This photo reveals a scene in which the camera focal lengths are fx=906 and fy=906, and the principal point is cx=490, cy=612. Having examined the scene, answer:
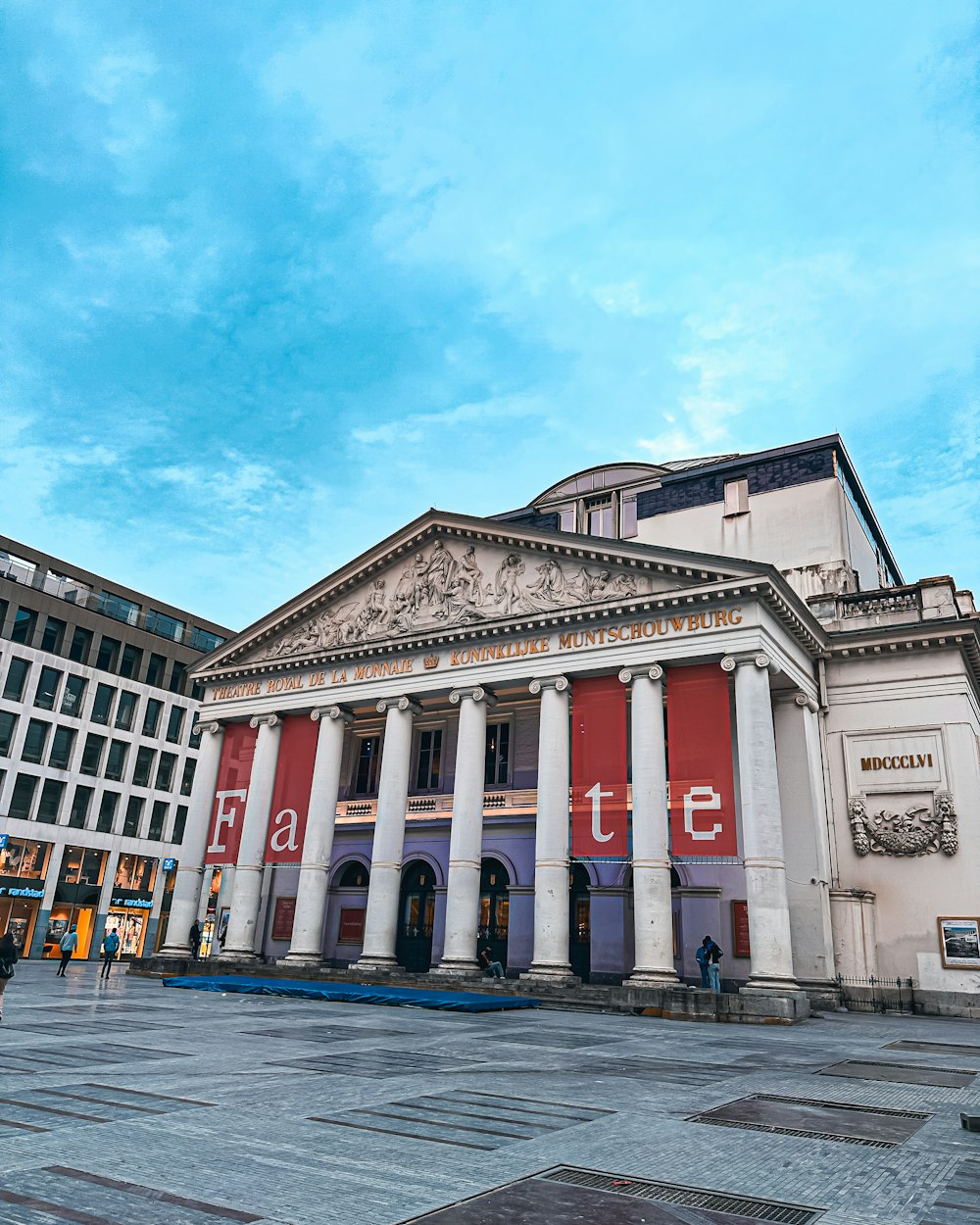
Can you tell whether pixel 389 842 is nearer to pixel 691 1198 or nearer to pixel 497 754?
pixel 497 754

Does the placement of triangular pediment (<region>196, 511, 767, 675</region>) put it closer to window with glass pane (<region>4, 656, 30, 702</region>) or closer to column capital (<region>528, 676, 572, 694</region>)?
column capital (<region>528, 676, 572, 694</region>)

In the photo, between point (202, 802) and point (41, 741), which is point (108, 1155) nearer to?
point (202, 802)

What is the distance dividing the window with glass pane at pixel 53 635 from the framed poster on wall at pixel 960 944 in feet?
151

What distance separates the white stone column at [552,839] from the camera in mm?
26906

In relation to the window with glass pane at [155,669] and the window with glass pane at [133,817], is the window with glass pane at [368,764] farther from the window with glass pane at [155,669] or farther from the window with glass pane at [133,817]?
the window with glass pane at [155,669]

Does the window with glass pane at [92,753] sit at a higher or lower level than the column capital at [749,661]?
higher

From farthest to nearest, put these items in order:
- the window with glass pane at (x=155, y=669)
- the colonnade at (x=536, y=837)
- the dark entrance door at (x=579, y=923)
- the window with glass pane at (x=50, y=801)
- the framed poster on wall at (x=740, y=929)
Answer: the window with glass pane at (x=155, y=669) → the window with glass pane at (x=50, y=801) → the dark entrance door at (x=579, y=923) → the framed poster on wall at (x=740, y=929) → the colonnade at (x=536, y=837)

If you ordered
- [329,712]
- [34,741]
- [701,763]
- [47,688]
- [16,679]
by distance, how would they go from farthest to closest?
[47,688] < [34,741] < [16,679] < [329,712] < [701,763]

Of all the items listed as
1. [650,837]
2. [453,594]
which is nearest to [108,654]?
[453,594]

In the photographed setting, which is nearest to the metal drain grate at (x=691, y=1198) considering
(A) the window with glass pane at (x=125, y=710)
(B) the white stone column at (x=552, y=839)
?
(B) the white stone column at (x=552, y=839)

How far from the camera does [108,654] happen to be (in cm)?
5516

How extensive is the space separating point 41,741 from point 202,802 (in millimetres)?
18929

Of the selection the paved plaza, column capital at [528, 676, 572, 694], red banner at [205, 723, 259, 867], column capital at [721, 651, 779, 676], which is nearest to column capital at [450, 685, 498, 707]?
column capital at [528, 676, 572, 694]

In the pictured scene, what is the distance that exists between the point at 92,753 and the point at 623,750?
37.9m
